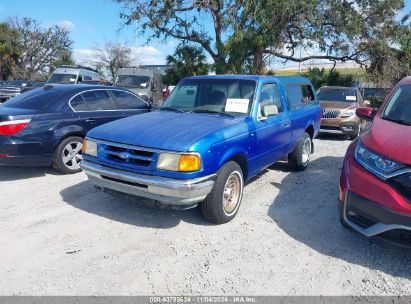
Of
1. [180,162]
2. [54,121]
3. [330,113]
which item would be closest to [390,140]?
[180,162]

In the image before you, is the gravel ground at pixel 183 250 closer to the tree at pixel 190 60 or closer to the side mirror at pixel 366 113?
the side mirror at pixel 366 113

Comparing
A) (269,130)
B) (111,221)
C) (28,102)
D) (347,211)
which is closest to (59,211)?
(111,221)

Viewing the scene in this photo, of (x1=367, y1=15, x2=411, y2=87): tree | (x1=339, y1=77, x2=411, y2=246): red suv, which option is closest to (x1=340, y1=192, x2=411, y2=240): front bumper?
(x1=339, y1=77, x2=411, y2=246): red suv

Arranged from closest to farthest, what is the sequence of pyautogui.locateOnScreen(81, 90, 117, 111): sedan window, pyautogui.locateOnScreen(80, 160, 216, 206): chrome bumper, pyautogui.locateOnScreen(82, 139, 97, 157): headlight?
pyautogui.locateOnScreen(80, 160, 216, 206): chrome bumper
pyautogui.locateOnScreen(82, 139, 97, 157): headlight
pyautogui.locateOnScreen(81, 90, 117, 111): sedan window

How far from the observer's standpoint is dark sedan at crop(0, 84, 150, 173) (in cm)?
559

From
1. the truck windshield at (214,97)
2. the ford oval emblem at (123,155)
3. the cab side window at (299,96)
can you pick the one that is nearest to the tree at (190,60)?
the cab side window at (299,96)

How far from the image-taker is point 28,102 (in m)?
6.29

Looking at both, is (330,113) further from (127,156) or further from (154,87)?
(127,156)

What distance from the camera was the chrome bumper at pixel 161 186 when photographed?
3750 mm

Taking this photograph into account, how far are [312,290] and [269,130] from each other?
2.56 m

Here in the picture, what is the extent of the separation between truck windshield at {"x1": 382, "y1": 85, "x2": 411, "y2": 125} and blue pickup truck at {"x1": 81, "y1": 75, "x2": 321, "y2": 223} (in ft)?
4.98

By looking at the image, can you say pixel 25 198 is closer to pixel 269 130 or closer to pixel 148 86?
pixel 269 130

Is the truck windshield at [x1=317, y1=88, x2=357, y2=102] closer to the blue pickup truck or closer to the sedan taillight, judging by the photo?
the blue pickup truck

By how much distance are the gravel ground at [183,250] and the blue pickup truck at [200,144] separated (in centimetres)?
48
